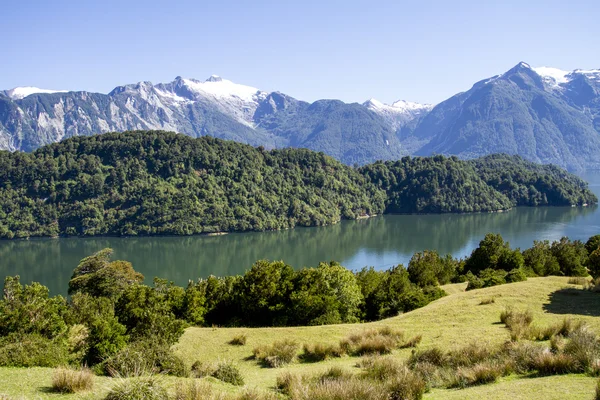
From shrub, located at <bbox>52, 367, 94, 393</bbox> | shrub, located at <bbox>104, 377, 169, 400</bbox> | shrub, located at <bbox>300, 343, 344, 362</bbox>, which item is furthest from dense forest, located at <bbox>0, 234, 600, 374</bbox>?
shrub, located at <bbox>300, 343, 344, 362</bbox>

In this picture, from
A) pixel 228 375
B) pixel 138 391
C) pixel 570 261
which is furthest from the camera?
pixel 570 261

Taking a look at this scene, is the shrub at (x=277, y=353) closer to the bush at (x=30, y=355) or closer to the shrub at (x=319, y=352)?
the shrub at (x=319, y=352)

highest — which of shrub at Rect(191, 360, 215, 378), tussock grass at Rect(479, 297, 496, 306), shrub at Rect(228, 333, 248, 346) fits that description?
tussock grass at Rect(479, 297, 496, 306)

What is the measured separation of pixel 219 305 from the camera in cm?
3319

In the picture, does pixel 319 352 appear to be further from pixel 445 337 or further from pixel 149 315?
pixel 149 315

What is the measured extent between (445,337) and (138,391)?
12.7 meters

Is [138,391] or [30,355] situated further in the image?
[30,355]

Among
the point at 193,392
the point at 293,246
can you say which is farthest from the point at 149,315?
the point at 293,246

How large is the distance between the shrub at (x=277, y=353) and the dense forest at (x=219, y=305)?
11.8 feet

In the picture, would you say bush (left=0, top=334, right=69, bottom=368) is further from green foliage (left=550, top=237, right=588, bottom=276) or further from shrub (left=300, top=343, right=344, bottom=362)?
green foliage (left=550, top=237, right=588, bottom=276)

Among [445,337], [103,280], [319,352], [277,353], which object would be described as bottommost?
[103,280]

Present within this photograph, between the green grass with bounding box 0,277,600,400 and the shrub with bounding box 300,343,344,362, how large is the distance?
1.58 ft

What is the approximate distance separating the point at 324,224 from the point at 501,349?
467 ft

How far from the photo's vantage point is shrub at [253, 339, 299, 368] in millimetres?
17750
